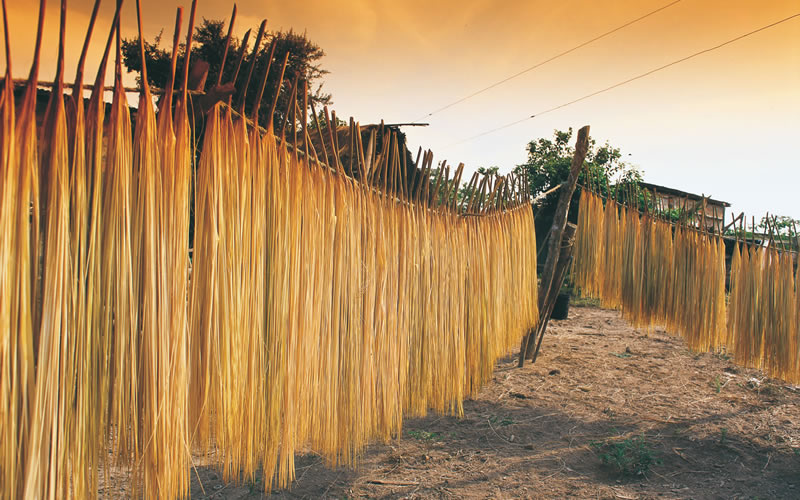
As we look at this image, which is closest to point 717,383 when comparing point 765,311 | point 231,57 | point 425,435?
point 765,311

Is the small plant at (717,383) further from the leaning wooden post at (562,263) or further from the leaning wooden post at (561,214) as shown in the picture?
the leaning wooden post at (561,214)

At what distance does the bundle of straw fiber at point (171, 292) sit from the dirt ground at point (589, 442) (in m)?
1.30

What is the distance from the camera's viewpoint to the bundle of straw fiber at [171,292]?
889mm

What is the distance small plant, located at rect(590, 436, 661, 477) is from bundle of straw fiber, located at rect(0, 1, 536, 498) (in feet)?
7.17

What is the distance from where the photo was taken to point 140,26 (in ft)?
3.28

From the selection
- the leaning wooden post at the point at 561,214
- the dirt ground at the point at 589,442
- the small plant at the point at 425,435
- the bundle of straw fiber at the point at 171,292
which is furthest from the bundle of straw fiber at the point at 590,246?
the bundle of straw fiber at the point at 171,292

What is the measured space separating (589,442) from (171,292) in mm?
3613

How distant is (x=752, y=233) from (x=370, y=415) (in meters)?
4.02

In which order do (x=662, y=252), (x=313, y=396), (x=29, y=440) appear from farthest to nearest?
(x=662, y=252), (x=313, y=396), (x=29, y=440)

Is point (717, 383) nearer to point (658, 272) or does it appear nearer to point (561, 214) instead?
point (658, 272)

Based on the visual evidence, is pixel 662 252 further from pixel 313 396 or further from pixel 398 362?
pixel 313 396

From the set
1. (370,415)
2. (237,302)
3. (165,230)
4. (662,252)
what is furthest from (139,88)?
(662,252)

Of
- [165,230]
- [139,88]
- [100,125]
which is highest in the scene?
[139,88]

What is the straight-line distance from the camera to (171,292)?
3.61ft
